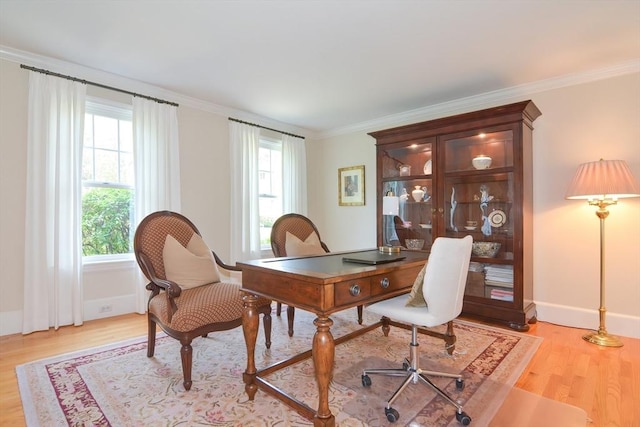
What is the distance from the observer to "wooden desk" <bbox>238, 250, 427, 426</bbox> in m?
1.55

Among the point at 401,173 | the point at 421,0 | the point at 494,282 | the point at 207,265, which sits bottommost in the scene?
the point at 494,282

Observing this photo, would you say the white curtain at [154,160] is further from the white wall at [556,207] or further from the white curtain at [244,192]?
the white curtain at [244,192]

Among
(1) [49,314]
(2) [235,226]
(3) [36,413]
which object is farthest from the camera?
(2) [235,226]

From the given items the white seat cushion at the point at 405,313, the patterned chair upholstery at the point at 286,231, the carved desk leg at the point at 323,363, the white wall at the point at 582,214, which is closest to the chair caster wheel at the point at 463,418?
the white seat cushion at the point at 405,313

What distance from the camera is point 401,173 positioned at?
13.3 ft

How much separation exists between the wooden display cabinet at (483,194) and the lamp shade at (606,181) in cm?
45

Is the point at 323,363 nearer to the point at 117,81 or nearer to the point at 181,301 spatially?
the point at 181,301

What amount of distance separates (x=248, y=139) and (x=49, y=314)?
289 centimetres

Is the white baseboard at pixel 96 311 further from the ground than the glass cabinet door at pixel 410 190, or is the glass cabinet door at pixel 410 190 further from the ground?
the glass cabinet door at pixel 410 190

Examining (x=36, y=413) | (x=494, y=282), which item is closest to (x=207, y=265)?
(x=36, y=413)

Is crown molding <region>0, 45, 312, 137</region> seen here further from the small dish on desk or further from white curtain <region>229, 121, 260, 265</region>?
the small dish on desk

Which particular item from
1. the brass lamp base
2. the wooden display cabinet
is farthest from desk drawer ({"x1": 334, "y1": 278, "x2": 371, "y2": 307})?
the brass lamp base

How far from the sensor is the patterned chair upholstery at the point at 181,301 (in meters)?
2.04

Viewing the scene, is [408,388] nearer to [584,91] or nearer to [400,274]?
[400,274]
